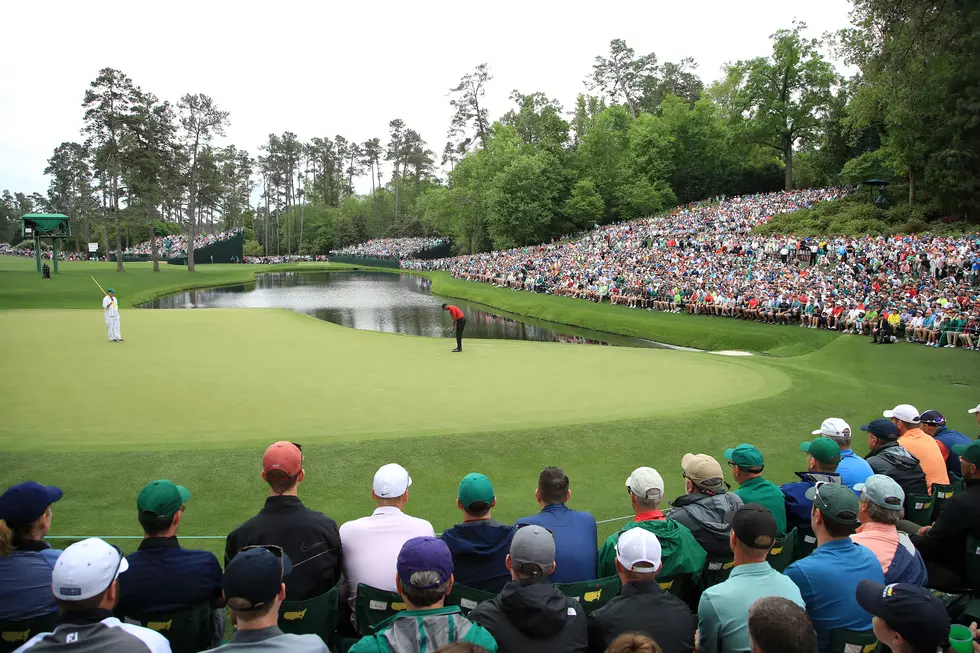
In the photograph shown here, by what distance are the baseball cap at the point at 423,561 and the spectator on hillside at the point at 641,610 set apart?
858mm

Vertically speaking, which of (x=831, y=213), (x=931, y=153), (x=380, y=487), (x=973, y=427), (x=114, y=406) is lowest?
(x=973, y=427)

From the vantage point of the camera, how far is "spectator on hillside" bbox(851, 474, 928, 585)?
165 inches

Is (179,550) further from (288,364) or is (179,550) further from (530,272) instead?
(530,272)

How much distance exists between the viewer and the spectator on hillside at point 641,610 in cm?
334

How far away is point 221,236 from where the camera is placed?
85125 millimetres

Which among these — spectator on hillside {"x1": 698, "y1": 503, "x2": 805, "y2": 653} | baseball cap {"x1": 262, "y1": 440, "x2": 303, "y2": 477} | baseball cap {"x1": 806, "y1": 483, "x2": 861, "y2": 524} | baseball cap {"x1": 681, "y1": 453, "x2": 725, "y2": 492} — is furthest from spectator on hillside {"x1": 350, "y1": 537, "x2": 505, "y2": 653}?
baseball cap {"x1": 681, "y1": 453, "x2": 725, "y2": 492}

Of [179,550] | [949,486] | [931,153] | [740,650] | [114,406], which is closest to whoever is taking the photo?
[740,650]

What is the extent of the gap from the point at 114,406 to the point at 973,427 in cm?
1553

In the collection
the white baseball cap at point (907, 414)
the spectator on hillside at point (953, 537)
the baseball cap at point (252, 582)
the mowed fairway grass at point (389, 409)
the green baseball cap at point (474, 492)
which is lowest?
the mowed fairway grass at point (389, 409)

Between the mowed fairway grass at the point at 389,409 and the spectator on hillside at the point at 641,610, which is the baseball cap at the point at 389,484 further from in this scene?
the mowed fairway grass at the point at 389,409

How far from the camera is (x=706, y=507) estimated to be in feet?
15.5

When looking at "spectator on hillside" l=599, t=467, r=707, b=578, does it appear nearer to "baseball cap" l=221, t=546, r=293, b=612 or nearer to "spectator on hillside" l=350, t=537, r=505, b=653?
"spectator on hillside" l=350, t=537, r=505, b=653

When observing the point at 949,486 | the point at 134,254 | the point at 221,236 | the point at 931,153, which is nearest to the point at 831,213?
the point at 931,153

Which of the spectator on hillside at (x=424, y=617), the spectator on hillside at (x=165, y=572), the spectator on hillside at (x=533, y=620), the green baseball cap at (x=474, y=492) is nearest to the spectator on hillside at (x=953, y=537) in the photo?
the spectator on hillside at (x=533, y=620)
